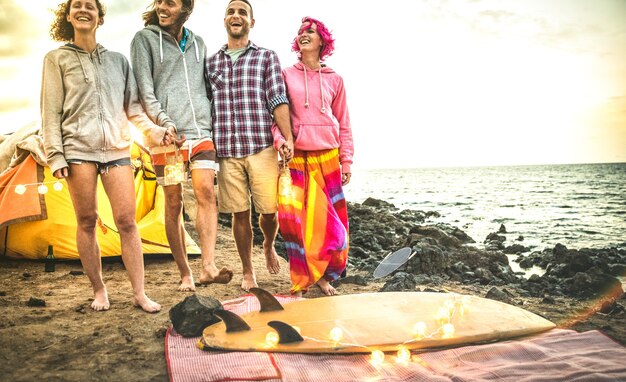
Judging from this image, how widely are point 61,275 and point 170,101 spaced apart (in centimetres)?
230

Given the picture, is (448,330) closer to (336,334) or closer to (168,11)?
(336,334)

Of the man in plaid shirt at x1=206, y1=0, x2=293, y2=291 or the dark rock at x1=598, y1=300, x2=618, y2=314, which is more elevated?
the man in plaid shirt at x1=206, y1=0, x2=293, y2=291

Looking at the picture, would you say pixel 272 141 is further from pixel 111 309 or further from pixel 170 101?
pixel 111 309

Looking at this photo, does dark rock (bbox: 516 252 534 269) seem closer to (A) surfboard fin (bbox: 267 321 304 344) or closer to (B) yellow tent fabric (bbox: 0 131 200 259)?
(B) yellow tent fabric (bbox: 0 131 200 259)

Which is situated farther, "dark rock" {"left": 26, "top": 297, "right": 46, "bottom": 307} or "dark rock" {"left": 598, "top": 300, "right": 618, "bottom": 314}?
"dark rock" {"left": 598, "top": 300, "right": 618, "bottom": 314}

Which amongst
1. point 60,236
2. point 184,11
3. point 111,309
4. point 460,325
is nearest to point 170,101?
point 184,11

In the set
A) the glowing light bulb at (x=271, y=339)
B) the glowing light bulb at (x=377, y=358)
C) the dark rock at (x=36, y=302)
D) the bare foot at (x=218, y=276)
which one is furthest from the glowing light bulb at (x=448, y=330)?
the dark rock at (x=36, y=302)

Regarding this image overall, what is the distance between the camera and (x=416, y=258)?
602cm

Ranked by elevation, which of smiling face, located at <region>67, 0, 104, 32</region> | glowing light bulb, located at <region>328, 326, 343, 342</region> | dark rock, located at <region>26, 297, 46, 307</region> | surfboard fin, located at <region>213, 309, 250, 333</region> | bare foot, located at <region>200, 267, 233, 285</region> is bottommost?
glowing light bulb, located at <region>328, 326, 343, 342</region>

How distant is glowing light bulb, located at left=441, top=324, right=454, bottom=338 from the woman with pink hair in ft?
4.52

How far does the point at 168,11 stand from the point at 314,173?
1.84m

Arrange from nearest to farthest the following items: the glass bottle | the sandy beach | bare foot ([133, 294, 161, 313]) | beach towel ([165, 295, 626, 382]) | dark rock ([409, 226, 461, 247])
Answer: beach towel ([165, 295, 626, 382]), the sandy beach, bare foot ([133, 294, 161, 313]), the glass bottle, dark rock ([409, 226, 461, 247])

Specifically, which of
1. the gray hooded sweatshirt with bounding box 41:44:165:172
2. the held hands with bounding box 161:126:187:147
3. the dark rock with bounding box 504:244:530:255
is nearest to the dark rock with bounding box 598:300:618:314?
the held hands with bounding box 161:126:187:147

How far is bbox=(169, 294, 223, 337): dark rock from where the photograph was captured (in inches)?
117
